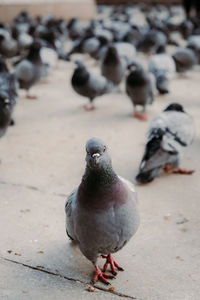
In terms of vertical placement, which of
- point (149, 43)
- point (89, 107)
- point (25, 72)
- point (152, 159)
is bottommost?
point (149, 43)

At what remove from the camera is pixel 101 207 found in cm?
270

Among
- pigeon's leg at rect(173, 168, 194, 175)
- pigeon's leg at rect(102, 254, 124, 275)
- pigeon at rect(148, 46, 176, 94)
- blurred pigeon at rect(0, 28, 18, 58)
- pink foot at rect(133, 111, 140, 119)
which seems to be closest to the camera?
pigeon's leg at rect(102, 254, 124, 275)

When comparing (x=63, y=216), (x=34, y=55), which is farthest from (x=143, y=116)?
(x=63, y=216)

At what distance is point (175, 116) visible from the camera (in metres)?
4.82

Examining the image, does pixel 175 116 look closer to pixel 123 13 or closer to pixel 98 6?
pixel 123 13

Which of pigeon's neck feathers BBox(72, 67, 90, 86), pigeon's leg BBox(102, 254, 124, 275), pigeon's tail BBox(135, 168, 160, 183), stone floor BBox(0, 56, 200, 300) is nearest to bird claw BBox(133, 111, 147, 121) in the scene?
stone floor BBox(0, 56, 200, 300)

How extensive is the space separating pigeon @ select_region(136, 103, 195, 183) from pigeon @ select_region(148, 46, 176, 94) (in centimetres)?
329

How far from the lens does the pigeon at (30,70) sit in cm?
800

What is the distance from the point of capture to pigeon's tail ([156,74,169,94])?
8047mm

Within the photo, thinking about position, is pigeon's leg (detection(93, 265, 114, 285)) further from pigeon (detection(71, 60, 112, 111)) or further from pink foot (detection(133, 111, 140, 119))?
pigeon (detection(71, 60, 112, 111))

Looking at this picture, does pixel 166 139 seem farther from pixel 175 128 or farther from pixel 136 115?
pixel 136 115

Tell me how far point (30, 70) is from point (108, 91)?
1590mm

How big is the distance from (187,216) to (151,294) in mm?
1180

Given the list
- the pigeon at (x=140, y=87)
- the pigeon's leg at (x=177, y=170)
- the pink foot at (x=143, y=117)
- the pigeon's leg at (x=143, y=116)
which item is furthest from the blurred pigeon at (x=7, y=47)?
the pigeon's leg at (x=177, y=170)
